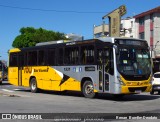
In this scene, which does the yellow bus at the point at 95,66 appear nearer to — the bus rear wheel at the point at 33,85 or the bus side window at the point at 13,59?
the bus rear wheel at the point at 33,85

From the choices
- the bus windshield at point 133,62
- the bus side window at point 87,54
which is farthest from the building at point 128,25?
the bus windshield at point 133,62

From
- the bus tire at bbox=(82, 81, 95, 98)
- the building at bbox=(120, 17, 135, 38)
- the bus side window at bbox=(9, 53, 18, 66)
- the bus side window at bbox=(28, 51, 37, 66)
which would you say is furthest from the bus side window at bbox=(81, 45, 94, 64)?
the building at bbox=(120, 17, 135, 38)

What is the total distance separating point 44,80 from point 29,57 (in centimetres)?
236

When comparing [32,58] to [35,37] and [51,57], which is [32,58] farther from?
[35,37]

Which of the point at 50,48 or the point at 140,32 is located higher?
the point at 140,32

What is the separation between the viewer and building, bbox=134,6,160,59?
63.2 metres

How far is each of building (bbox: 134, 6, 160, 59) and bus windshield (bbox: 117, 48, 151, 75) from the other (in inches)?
1661

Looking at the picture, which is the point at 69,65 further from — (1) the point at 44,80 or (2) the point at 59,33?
(2) the point at 59,33

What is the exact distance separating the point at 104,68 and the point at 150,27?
4696 centimetres

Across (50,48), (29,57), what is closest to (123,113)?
(50,48)

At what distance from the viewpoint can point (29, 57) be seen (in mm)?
25422

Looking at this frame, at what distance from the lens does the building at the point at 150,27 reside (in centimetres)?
6315

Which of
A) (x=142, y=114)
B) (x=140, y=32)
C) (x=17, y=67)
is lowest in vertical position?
(x=142, y=114)

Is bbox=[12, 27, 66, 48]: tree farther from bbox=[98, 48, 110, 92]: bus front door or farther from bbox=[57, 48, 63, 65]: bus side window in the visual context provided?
bbox=[98, 48, 110, 92]: bus front door
